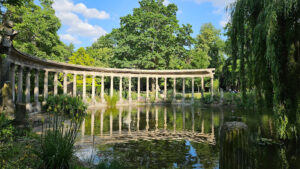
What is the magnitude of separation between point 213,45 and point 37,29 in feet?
141

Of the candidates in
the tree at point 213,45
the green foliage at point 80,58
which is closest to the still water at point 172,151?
the green foliage at point 80,58

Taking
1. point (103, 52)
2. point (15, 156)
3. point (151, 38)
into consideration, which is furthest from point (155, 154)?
point (103, 52)

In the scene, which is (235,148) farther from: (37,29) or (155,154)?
(37,29)

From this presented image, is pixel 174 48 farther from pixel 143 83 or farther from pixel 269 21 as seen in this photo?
pixel 269 21

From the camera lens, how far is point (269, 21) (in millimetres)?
7910

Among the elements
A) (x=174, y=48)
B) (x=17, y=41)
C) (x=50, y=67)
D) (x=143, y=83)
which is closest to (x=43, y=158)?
(x=50, y=67)

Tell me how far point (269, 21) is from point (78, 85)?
4130 centimetres

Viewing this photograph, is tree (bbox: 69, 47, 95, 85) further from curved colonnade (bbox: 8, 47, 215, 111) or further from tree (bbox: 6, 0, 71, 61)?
curved colonnade (bbox: 8, 47, 215, 111)

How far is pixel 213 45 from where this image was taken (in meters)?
59.0

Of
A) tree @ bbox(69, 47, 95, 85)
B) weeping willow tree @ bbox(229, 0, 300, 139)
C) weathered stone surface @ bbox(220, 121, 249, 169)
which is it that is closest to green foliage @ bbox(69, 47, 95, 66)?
tree @ bbox(69, 47, 95, 85)

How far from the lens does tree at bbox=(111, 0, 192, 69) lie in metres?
48.6

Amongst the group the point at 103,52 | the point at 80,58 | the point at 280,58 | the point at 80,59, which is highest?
the point at 103,52

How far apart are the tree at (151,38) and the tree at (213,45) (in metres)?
9.12

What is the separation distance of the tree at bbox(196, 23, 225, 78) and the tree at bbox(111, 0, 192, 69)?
912 cm
